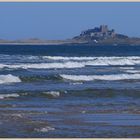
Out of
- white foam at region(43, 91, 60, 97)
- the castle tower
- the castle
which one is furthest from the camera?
the castle

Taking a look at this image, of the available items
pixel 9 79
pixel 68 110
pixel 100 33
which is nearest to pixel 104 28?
pixel 100 33

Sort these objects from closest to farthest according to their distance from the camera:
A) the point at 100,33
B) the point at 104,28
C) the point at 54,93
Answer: the point at 54,93 → the point at 104,28 → the point at 100,33

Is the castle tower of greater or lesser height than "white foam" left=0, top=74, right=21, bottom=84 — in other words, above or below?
below

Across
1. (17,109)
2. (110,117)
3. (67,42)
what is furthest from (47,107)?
(67,42)

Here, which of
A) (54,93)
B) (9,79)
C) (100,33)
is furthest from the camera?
(100,33)

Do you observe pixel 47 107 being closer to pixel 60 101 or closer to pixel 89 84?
pixel 60 101

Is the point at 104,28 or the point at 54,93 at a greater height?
the point at 54,93

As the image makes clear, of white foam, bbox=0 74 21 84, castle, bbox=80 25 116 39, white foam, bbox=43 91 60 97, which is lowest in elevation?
castle, bbox=80 25 116 39

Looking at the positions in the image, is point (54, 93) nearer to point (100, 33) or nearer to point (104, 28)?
point (104, 28)

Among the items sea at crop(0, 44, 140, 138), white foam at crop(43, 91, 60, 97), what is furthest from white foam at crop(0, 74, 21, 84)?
white foam at crop(43, 91, 60, 97)

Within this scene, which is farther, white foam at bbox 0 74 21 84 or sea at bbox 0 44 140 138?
white foam at bbox 0 74 21 84

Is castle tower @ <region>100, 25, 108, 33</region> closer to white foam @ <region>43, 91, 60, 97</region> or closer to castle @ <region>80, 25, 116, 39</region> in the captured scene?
castle @ <region>80, 25, 116, 39</region>

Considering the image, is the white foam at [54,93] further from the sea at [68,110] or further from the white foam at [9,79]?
the white foam at [9,79]

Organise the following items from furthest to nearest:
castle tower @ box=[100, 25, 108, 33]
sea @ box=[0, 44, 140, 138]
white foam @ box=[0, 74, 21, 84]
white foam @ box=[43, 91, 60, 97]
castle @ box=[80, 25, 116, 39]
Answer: castle @ box=[80, 25, 116, 39]
castle tower @ box=[100, 25, 108, 33]
white foam @ box=[0, 74, 21, 84]
white foam @ box=[43, 91, 60, 97]
sea @ box=[0, 44, 140, 138]
